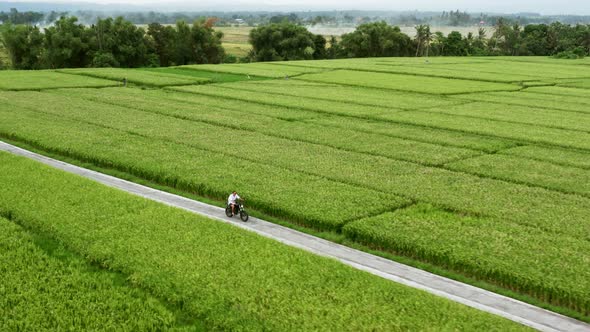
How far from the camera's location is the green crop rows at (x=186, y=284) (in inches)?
509

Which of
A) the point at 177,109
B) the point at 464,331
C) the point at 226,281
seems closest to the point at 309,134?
the point at 177,109

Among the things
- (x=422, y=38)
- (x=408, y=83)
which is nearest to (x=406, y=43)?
(x=422, y=38)

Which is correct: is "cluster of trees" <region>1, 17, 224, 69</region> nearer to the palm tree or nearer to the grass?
the grass

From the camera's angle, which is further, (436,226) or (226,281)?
(436,226)

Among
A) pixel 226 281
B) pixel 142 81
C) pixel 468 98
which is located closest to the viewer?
pixel 226 281

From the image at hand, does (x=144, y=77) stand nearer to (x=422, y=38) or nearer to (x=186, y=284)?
(x=186, y=284)

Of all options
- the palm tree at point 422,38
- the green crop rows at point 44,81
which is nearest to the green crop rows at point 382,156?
the green crop rows at point 44,81

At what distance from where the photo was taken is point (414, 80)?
66.0 metres

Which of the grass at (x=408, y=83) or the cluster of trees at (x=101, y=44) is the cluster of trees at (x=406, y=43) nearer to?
the cluster of trees at (x=101, y=44)

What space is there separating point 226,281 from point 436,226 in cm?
761

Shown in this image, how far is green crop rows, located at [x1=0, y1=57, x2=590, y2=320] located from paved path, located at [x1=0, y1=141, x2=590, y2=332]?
678 mm

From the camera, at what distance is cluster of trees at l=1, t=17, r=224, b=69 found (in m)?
86.2

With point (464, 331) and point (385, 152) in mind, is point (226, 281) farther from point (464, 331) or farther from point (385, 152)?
point (385, 152)

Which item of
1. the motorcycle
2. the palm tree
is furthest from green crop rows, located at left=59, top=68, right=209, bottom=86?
the palm tree
